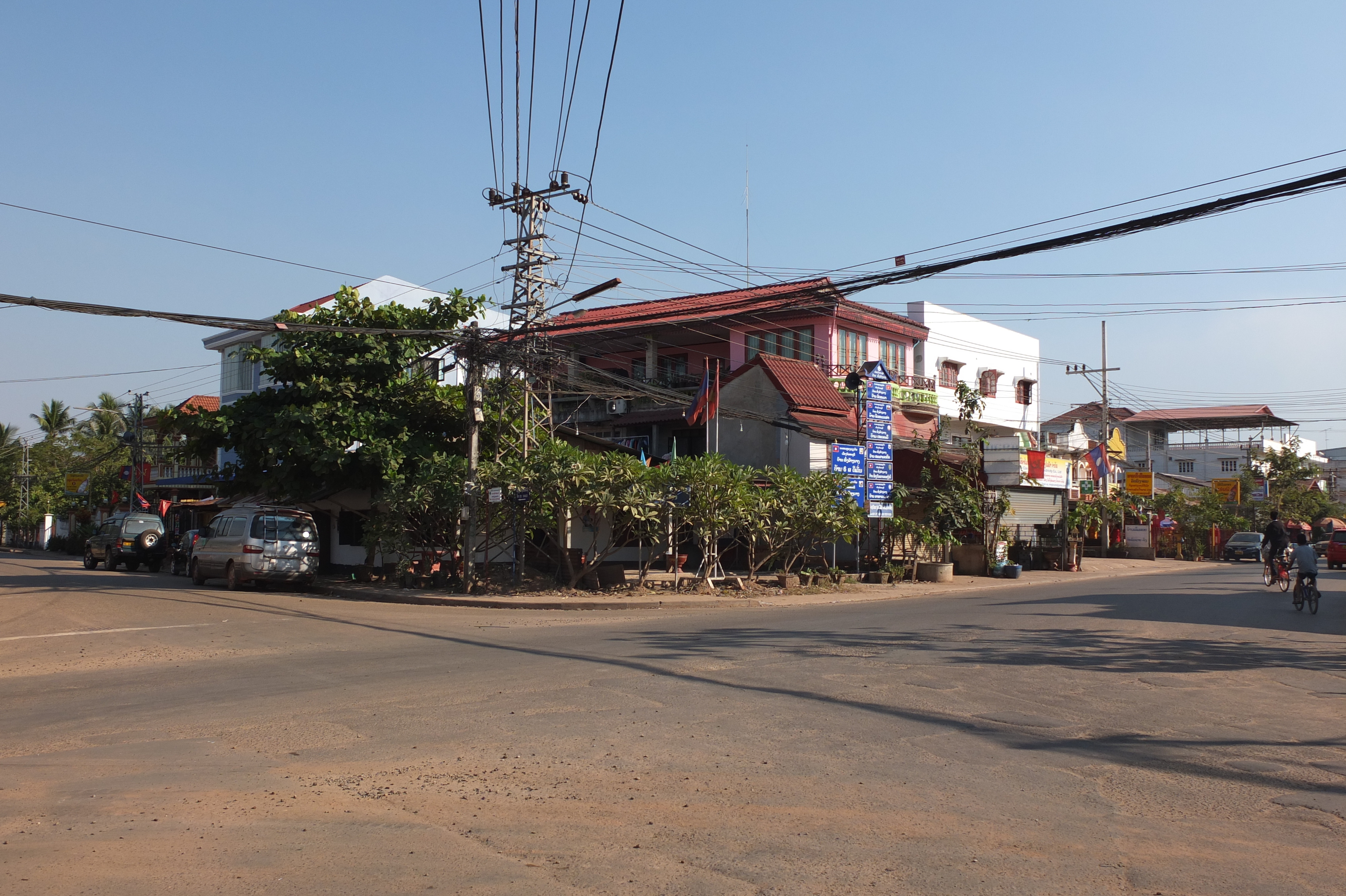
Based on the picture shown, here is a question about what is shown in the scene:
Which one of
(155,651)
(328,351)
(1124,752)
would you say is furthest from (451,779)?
(328,351)

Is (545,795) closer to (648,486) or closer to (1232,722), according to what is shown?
(1232,722)

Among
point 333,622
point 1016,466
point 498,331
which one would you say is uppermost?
point 498,331

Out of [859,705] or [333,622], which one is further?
[333,622]

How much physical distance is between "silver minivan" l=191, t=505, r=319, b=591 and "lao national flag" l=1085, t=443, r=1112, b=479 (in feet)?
115

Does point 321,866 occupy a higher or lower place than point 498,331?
lower

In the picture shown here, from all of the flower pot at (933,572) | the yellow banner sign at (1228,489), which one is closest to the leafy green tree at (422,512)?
the flower pot at (933,572)

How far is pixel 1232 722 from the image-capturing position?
867 cm

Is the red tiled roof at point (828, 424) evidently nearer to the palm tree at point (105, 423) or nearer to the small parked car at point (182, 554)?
the small parked car at point (182, 554)

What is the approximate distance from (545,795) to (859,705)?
12.7ft

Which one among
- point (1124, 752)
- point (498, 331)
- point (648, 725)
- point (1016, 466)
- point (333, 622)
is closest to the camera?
point (1124, 752)

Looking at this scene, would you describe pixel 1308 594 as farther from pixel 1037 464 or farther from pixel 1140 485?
pixel 1140 485

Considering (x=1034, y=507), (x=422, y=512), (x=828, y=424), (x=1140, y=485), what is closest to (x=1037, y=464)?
(x=1034, y=507)

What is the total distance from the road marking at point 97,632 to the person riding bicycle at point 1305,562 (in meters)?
20.1

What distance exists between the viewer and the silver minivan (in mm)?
24922
